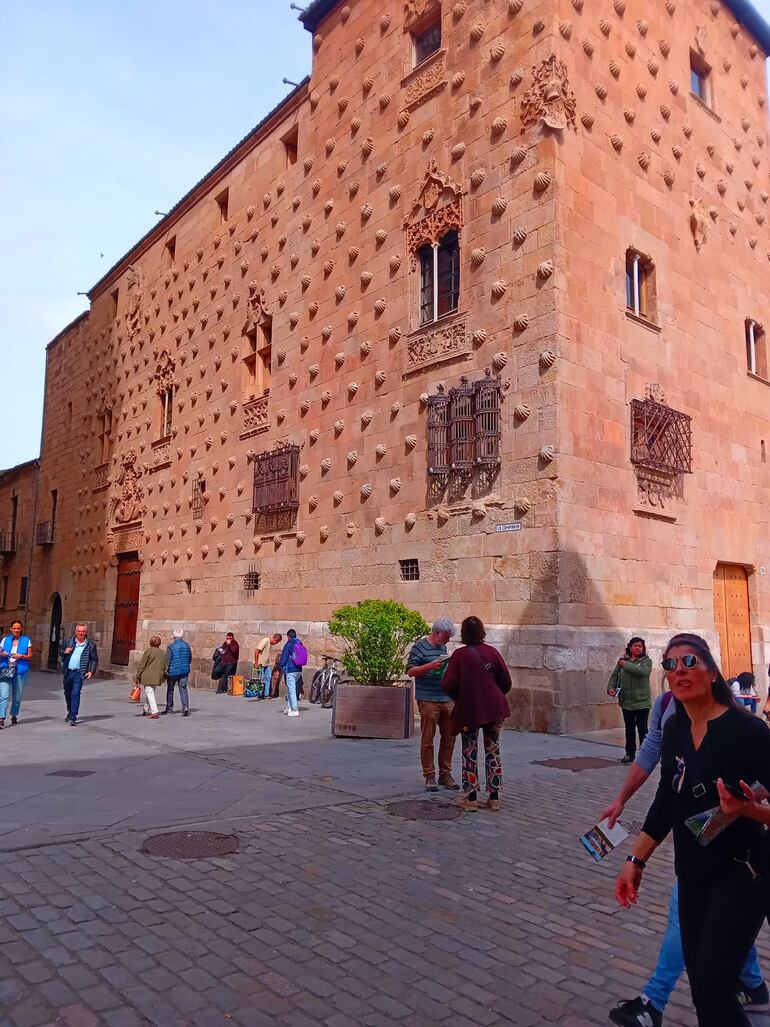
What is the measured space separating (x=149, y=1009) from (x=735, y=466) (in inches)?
654

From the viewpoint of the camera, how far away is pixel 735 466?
17.7 m

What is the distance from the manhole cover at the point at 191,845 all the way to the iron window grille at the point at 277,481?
13.4 meters

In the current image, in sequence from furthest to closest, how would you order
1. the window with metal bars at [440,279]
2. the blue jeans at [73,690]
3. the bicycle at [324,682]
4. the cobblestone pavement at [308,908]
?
the bicycle at [324,682]
the window with metal bars at [440,279]
the blue jeans at [73,690]
the cobblestone pavement at [308,908]

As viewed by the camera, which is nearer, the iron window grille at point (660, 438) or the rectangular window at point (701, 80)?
the iron window grille at point (660, 438)

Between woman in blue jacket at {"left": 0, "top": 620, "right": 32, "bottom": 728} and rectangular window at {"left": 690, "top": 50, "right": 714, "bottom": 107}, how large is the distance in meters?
17.8

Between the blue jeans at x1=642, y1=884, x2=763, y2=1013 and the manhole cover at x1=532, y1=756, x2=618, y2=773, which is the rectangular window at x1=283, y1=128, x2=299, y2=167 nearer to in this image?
the manhole cover at x1=532, y1=756, x2=618, y2=773

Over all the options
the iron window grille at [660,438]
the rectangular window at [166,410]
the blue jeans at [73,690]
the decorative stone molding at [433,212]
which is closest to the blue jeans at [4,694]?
the blue jeans at [73,690]

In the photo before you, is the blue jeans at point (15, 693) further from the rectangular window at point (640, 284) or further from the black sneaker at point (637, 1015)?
the black sneaker at point (637, 1015)

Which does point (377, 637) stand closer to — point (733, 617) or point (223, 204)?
point (733, 617)

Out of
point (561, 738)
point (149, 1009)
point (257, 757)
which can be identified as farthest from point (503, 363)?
point (149, 1009)

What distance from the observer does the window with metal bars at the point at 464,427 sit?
14.4 metres

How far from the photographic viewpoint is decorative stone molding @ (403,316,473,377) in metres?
15.4

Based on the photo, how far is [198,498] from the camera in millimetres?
24438

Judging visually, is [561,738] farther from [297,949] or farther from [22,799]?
[297,949]
